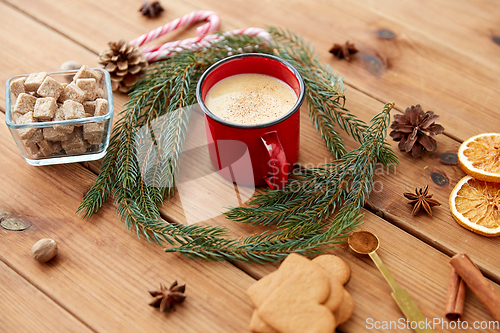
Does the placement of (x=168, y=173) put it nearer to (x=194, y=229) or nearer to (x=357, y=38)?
(x=194, y=229)

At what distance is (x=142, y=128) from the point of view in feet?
4.13

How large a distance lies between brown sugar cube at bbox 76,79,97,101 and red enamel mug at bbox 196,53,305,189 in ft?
1.05

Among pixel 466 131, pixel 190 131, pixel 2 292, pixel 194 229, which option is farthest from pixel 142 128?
pixel 466 131

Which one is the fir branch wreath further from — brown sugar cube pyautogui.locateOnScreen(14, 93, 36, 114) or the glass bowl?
brown sugar cube pyautogui.locateOnScreen(14, 93, 36, 114)

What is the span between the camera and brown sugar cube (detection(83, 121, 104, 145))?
1153 mm

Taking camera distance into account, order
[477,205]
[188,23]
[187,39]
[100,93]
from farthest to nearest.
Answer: [188,23] → [187,39] → [100,93] → [477,205]

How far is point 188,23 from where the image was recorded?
5.27 ft

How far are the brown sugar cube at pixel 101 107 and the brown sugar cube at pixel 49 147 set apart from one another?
14cm

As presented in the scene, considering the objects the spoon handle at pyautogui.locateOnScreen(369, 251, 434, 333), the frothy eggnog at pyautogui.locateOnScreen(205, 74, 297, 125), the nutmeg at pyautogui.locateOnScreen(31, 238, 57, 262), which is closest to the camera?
the spoon handle at pyautogui.locateOnScreen(369, 251, 434, 333)

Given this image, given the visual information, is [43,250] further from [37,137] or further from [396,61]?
[396,61]

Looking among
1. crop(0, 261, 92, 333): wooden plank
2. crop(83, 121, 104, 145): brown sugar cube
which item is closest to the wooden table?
crop(0, 261, 92, 333): wooden plank

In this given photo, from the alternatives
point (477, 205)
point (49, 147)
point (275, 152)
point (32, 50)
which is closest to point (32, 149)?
point (49, 147)

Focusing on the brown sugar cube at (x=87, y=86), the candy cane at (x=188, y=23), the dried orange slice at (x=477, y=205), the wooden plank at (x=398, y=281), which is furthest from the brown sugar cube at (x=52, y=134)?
the dried orange slice at (x=477, y=205)

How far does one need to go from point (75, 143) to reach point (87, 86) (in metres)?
0.16
